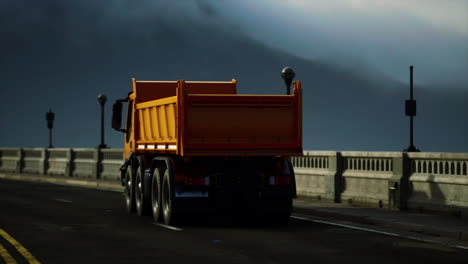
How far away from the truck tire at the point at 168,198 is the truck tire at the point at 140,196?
5.76 ft

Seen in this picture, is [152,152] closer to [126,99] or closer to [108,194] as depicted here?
[126,99]

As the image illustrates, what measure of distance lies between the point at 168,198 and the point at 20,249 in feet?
17.4

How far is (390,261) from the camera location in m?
13.2

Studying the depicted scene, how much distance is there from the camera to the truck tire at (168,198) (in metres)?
18.8

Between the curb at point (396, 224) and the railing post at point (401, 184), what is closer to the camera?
the curb at point (396, 224)

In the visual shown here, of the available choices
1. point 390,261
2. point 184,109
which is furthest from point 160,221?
point 390,261

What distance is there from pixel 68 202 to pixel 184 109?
33.2ft

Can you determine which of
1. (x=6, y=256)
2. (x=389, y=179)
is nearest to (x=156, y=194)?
(x=389, y=179)

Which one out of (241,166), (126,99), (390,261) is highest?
(126,99)

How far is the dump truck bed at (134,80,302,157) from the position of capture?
60.7ft

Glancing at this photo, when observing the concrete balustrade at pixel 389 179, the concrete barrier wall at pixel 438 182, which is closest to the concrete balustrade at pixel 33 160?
the concrete balustrade at pixel 389 179

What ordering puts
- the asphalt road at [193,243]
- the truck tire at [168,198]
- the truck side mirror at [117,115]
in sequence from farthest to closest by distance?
1. the truck side mirror at [117,115]
2. the truck tire at [168,198]
3. the asphalt road at [193,243]

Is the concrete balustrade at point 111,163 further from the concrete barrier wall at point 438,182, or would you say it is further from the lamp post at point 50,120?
the concrete barrier wall at point 438,182

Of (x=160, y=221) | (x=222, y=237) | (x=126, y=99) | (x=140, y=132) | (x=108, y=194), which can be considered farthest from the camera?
(x=108, y=194)
